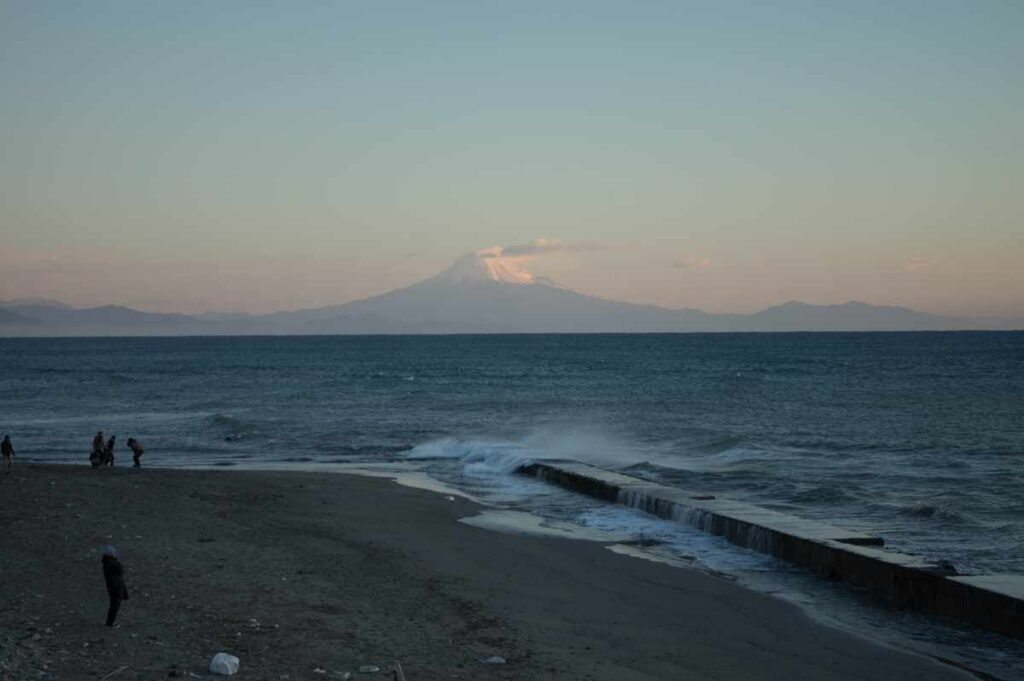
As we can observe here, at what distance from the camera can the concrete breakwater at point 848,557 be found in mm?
13992

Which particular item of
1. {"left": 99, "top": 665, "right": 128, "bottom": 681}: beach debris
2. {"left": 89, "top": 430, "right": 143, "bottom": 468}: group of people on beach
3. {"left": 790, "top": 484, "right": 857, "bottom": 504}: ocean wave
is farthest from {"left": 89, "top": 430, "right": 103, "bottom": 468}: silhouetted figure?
{"left": 99, "top": 665, "right": 128, "bottom": 681}: beach debris

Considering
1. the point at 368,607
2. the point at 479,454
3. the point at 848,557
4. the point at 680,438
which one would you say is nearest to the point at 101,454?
the point at 479,454

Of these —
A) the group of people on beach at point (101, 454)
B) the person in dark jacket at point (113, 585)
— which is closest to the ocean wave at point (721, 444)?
the group of people on beach at point (101, 454)

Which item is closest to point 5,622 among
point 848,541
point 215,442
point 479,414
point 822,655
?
point 822,655

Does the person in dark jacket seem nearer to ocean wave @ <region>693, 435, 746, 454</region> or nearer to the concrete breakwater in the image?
the concrete breakwater

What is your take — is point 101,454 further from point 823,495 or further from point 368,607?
point 823,495

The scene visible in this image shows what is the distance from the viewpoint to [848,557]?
16641mm

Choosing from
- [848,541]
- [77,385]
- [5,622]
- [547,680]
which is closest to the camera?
[547,680]

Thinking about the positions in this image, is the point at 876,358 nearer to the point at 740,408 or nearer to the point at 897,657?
the point at 740,408

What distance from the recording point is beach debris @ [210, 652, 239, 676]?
10.5 m

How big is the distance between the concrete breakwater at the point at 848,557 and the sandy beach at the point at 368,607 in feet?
5.59

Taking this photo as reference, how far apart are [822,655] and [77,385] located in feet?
251

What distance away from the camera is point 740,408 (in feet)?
190

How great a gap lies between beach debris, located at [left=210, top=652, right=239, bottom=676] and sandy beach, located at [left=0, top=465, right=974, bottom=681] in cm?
12
